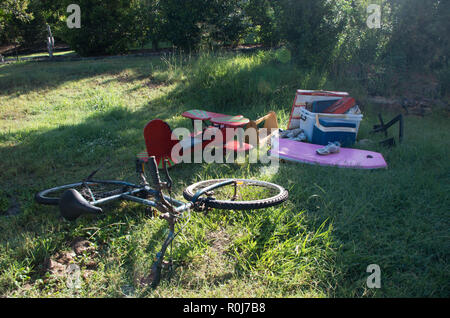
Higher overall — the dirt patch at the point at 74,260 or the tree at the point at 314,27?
the tree at the point at 314,27

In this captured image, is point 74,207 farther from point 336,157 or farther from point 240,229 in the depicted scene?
point 336,157

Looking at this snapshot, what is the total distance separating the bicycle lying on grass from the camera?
2412mm

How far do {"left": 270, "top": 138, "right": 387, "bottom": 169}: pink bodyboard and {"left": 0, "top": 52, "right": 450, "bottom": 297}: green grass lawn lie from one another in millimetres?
132

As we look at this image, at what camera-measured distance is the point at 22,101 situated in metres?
6.75

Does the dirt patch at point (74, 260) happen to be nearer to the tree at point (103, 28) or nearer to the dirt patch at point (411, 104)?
the dirt patch at point (411, 104)

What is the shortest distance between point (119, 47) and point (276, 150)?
905 centimetres

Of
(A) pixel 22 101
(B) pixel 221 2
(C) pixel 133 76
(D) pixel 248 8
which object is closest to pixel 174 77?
(C) pixel 133 76

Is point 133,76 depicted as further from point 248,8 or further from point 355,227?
point 355,227

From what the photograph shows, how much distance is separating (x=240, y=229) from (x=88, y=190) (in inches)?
55.8

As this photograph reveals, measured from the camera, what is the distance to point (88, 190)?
2.99 meters

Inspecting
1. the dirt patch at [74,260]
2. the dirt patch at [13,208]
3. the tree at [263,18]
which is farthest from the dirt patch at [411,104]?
the dirt patch at [13,208]

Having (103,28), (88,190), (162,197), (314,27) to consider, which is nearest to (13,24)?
(103,28)

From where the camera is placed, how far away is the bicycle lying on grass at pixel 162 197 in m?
2.41

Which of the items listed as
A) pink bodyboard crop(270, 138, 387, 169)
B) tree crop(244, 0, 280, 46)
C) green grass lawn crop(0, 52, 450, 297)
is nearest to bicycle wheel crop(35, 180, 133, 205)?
green grass lawn crop(0, 52, 450, 297)
